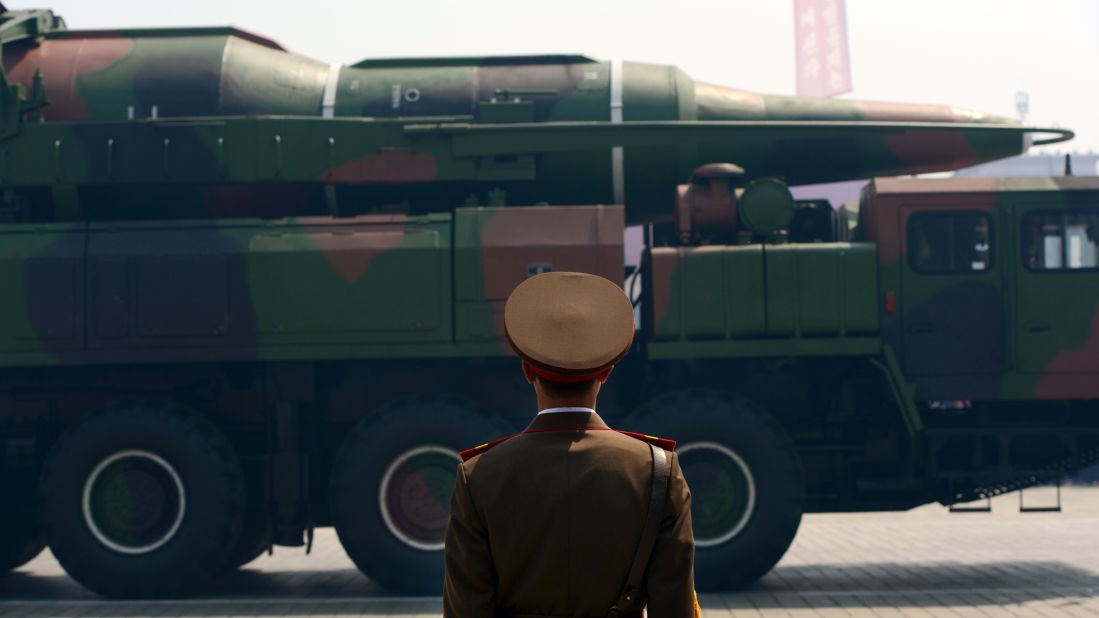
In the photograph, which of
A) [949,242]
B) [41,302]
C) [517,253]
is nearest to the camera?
[517,253]

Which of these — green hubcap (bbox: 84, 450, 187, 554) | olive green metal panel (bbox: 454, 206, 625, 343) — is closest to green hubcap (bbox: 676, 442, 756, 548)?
olive green metal panel (bbox: 454, 206, 625, 343)

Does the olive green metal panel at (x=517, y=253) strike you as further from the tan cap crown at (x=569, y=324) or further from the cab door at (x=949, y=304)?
the tan cap crown at (x=569, y=324)

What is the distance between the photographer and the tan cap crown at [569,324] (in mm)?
3699


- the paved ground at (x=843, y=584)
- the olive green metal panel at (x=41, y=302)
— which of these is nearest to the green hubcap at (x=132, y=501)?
the paved ground at (x=843, y=584)

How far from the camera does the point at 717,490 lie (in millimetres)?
10898

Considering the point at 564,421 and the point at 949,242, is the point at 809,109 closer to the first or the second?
the point at 949,242

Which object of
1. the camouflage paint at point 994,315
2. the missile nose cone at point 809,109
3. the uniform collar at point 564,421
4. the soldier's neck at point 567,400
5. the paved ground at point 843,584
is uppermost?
the missile nose cone at point 809,109

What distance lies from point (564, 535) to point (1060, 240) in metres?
8.77

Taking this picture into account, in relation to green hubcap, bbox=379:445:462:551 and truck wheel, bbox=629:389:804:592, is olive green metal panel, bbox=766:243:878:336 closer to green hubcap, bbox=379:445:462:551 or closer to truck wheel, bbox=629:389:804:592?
truck wheel, bbox=629:389:804:592

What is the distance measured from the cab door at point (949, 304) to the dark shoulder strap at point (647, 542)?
7951 mm

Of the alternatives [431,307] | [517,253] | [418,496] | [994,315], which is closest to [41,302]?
[431,307]

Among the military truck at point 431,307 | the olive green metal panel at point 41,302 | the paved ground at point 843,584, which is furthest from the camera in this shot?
the olive green metal panel at point 41,302

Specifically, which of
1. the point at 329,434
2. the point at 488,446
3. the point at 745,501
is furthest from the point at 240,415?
the point at 488,446

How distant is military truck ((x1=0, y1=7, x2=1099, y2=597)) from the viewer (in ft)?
35.8
